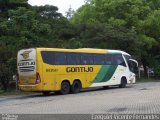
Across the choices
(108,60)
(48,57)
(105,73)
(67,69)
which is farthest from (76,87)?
(108,60)

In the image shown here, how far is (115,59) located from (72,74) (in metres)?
5.60

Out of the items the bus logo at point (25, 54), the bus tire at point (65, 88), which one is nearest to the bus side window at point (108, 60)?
the bus tire at point (65, 88)

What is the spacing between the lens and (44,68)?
29188mm

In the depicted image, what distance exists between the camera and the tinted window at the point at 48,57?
29.2 metres

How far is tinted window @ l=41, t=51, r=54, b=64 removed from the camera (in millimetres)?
29156

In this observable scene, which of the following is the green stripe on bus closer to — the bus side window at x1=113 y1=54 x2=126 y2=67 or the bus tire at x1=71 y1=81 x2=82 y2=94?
the bus side window at x1=113 y1=54 x2=126 y2=67

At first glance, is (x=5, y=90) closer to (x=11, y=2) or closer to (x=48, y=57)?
(x=48, y=57)

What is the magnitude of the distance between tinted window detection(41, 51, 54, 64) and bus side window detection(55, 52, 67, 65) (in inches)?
17.2

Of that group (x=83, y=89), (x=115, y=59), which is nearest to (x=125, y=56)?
(x=115, y=59)

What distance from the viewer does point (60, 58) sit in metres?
30.3

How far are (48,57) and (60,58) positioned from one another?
1.18 metres

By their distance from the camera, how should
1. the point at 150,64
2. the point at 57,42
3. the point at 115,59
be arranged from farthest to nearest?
the point at 150,64
the point at 57,42
the point at 115,59

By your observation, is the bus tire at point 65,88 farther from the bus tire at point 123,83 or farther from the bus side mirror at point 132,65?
the bus side mirror at point 132,65

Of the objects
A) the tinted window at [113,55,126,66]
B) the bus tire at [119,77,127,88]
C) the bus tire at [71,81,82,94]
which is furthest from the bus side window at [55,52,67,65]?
the bus tire at [119,77,127,88]
